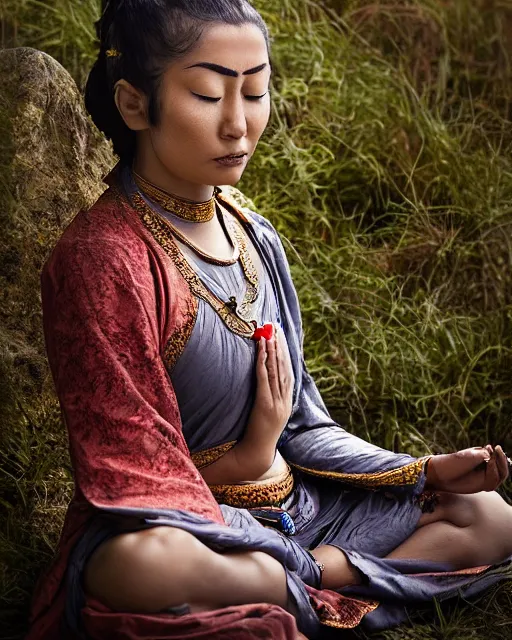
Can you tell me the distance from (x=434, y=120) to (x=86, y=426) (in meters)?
2.33

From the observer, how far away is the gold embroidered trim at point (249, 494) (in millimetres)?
2324

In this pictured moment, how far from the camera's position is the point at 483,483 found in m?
2.39

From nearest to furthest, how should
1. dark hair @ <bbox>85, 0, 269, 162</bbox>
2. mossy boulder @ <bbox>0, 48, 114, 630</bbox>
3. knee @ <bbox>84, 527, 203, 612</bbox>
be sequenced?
knee @ <bbox>84, 527, 203, 612</bbox> < dark hair @ <bbox>85, 0, 269, 162</bbox> < mossy boulder @ <bbox>0, 48, 114, 630</bbox>

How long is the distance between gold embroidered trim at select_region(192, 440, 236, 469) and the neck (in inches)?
18.9

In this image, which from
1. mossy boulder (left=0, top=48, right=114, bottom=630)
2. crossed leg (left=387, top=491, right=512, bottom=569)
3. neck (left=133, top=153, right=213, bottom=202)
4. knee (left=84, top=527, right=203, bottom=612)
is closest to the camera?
knee (left=84, top=527, right=203, bottom=612)

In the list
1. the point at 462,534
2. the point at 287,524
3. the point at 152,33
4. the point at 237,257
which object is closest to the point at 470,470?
the point at 462,534

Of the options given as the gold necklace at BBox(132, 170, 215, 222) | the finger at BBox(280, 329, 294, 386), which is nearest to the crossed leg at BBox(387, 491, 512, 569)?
the finger at BBox(280, 329, 294, 386)

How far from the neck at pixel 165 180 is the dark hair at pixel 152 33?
95mm

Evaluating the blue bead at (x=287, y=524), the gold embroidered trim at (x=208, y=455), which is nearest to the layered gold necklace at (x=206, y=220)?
the gold embroidered trim at (x=208, y=455)

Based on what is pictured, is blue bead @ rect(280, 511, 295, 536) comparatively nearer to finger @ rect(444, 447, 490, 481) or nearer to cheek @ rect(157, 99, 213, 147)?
finger @ rect(444, 447, 490, 481)

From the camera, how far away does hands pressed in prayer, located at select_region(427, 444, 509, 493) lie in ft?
7.79

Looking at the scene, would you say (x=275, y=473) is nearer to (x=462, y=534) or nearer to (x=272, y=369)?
(x=272, y=369)

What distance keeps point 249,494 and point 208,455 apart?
4.5 inches

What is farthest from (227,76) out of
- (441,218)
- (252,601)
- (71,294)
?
(441,218)
